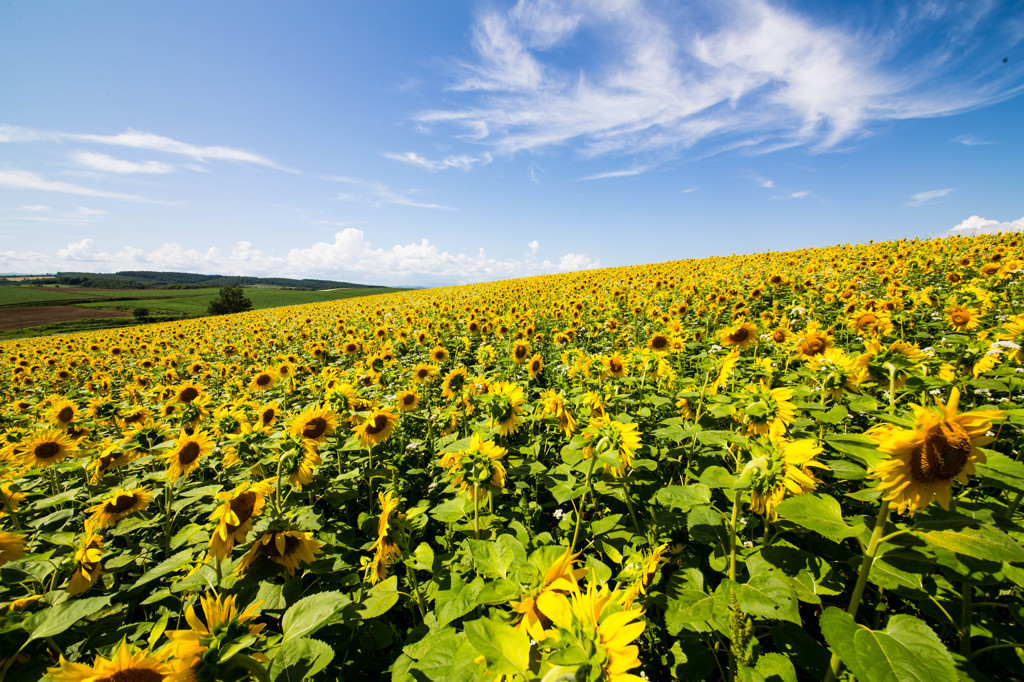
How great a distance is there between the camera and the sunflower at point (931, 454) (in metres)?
1.29

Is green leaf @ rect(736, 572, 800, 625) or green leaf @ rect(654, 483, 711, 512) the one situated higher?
green leaf @ rect(654, 483, 711, 512)

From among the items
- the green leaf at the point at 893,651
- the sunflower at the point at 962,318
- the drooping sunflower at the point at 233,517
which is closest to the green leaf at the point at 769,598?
the green leaf at the point at 893,651

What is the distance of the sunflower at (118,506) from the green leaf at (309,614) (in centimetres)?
246

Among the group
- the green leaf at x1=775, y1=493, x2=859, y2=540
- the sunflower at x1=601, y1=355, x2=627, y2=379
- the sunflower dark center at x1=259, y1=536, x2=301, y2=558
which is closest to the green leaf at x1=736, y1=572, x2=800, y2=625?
the green leaf at x1=775, y1=493, x2=859, y2=540

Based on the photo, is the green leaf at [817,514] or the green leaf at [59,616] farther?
the green leaf at [59,616]

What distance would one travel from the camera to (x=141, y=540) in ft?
9.94

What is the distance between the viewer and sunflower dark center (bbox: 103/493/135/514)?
280 cm

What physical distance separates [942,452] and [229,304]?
56.1 m

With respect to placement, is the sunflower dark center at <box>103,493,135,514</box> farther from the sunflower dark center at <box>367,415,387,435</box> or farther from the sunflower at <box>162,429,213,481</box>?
the sunflower dark center at <box>367,415,387,435</box>

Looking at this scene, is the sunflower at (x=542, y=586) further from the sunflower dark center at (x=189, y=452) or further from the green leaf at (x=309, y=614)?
the sunflower dark center at (x=189, y=452)

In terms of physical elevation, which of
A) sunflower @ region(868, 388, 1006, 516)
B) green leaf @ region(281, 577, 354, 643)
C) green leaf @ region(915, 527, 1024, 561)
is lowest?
green leaf @ region(281, 577, 354, 643)

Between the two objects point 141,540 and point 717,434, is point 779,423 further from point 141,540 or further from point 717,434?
point 141,540

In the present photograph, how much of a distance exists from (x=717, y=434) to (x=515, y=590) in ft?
5.49

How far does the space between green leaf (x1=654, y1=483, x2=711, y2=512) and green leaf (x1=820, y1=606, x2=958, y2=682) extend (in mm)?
712
